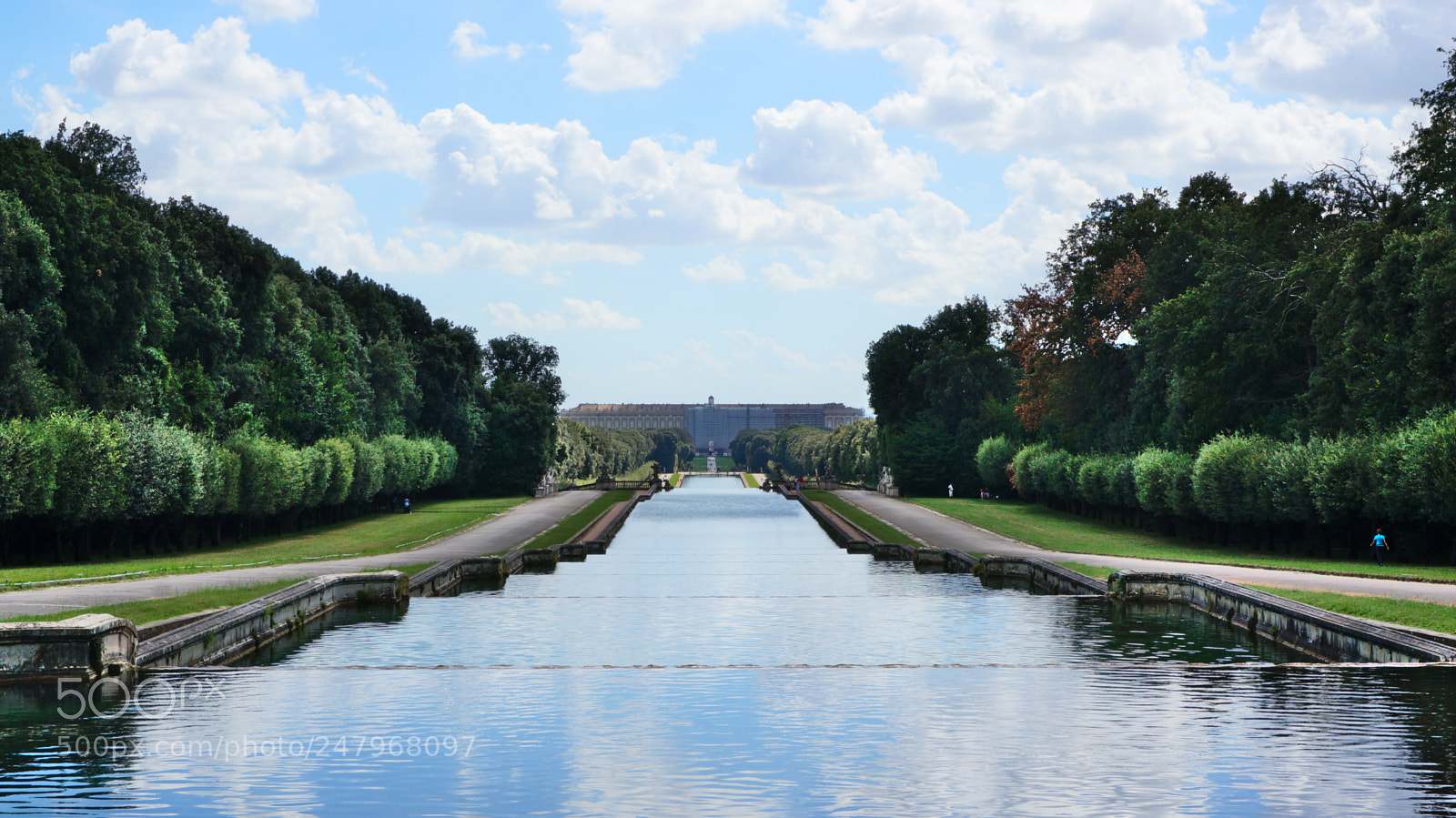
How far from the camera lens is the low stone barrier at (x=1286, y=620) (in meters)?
17.0

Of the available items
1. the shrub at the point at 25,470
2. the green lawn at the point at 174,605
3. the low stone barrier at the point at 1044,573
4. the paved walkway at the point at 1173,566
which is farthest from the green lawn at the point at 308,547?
the paved walkway at the point at 1173,566

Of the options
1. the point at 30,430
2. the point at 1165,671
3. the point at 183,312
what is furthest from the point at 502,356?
the point at 1165,671

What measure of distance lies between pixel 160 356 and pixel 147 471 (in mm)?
9235

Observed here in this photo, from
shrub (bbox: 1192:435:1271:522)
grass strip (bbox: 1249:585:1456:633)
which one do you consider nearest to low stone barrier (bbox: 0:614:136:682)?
grass strip (bbox: 1249:585:1456:633)

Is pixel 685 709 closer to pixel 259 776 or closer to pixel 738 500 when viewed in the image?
pixel 259 776

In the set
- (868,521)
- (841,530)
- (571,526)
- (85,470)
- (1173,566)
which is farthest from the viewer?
(868,521)

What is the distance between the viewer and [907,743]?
12297 mm

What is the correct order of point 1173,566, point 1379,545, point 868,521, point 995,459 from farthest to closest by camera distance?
point 995,459, point 868,521, point 1379,545, point 1173,566

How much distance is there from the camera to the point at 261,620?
66.8ft

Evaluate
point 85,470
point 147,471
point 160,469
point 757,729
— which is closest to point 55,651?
point 757,729

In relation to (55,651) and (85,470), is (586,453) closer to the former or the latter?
(85,470)

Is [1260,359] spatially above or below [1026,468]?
above

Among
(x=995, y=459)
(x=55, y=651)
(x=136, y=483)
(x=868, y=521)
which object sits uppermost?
(x=995, y=459)

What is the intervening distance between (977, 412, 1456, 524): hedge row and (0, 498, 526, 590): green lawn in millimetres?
25196
